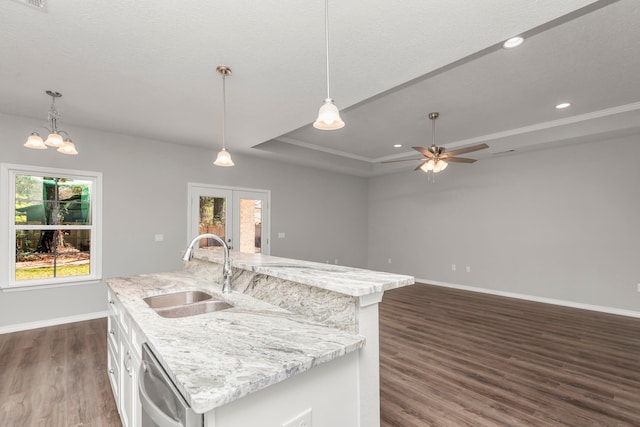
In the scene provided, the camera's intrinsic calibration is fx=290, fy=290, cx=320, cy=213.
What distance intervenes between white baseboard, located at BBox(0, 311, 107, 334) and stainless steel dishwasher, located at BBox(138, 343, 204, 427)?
12.9 feet

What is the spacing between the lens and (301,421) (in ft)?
3.55

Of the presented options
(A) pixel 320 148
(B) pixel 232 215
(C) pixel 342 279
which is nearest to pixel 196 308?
(C) pixel 342 279

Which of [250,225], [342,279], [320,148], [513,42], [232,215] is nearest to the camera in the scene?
[342,279]

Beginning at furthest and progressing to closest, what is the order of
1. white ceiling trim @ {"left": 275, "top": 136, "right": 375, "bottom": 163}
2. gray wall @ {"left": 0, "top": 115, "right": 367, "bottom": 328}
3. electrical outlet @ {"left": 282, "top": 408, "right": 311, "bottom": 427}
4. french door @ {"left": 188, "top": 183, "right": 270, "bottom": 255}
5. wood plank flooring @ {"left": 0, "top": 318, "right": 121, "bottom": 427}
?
white ceiling trim @ {"left": 275, "top": 136, "right": 375, "bottom": 163}
french door @ {"left": 188, "top": 183, "right": 270, "bottom": 255}
gray wall @ {"left": 0, "top": 115, "right": 367, "bottom": 328}
wood plank flooring @ {"left": 0, "top": 318, "right": 121, "bottom": 427}
electrical outlet @ {"left": 282, "top": 408, "right": 311, "bottom": 427}

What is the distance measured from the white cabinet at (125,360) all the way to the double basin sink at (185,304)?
0.20 metres

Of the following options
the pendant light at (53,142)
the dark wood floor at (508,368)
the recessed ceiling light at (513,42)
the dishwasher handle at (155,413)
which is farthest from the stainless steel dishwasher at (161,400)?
the recessed ceiling light at (513,42)

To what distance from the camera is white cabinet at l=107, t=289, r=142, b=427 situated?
150 cm

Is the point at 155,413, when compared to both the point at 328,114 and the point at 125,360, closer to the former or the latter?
the point at 125,360

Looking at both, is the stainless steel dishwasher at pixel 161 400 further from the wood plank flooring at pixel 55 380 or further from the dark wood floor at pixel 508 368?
the dark wood floor at pixel 508 368

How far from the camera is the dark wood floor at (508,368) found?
2.09 m

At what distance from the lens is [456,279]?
6344 millimetres

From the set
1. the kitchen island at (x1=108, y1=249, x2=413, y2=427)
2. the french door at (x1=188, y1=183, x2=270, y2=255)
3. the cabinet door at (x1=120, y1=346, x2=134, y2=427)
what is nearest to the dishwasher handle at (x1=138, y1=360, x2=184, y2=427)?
the kitchen island at (x1=108, y1=249, x2=413, y2=427)

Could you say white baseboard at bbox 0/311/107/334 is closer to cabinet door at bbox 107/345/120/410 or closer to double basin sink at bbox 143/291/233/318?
cabinet door at bbox 107/345/120/410

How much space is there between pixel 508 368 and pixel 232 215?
4.74 m
